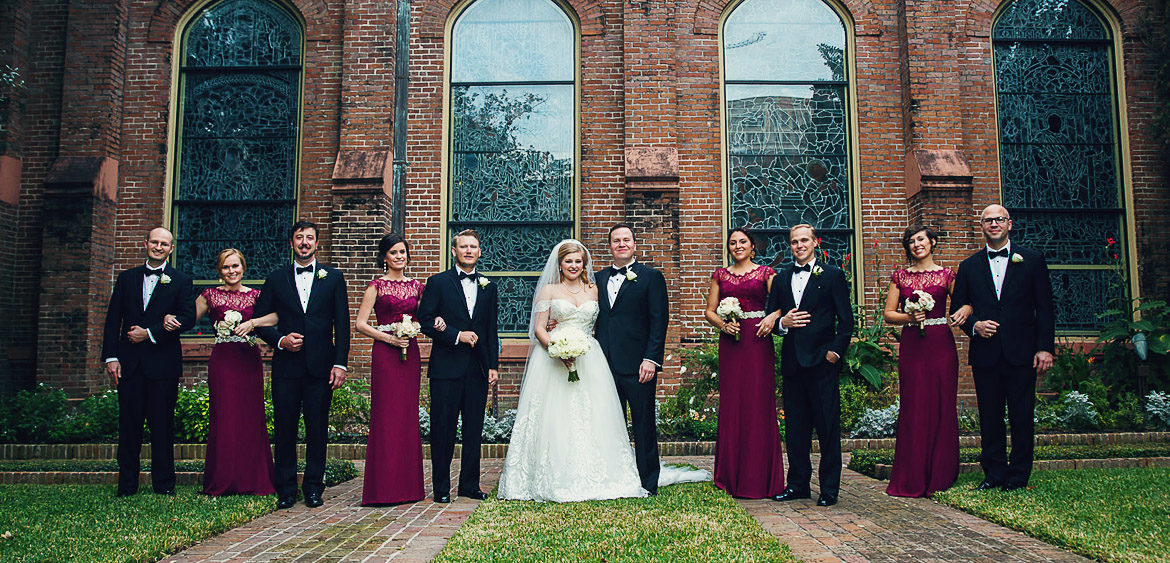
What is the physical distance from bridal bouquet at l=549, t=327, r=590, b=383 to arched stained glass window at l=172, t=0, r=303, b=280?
24.1 feet

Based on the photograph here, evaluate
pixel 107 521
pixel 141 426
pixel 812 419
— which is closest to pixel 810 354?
pixel 812 419

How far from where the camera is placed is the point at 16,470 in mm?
8039

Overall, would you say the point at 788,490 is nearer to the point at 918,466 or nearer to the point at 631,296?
the point at 918,466

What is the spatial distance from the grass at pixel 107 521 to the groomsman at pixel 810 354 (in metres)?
4.04

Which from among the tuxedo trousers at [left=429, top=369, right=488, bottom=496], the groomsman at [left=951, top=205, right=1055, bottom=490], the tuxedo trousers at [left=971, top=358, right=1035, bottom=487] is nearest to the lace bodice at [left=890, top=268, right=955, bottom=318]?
the groomsman at [left=951, top=205, right=1055, bottom=490]

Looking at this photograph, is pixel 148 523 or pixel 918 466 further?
pixel 918 466

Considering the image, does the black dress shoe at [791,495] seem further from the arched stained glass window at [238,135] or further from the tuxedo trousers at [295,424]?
the arched stained glass window at [238,135]

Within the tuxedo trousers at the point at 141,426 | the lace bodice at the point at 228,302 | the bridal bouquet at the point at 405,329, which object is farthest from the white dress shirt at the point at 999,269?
the tuxedo trousers at the point at 141,426

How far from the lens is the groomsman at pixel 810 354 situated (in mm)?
6129

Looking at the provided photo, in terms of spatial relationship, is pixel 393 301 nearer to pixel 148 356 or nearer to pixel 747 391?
pixel 148 356

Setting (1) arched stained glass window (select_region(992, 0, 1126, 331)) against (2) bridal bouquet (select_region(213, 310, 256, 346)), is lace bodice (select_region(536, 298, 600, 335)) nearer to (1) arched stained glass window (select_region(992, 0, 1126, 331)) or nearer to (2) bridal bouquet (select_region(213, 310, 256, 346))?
(2) bridal bouquet (select_region(213, 310, 256, 346))

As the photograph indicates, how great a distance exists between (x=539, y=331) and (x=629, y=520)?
76.7 inches

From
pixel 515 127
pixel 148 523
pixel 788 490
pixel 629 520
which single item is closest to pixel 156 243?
pixel 148 523

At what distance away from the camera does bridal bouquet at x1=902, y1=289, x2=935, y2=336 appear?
627cm
